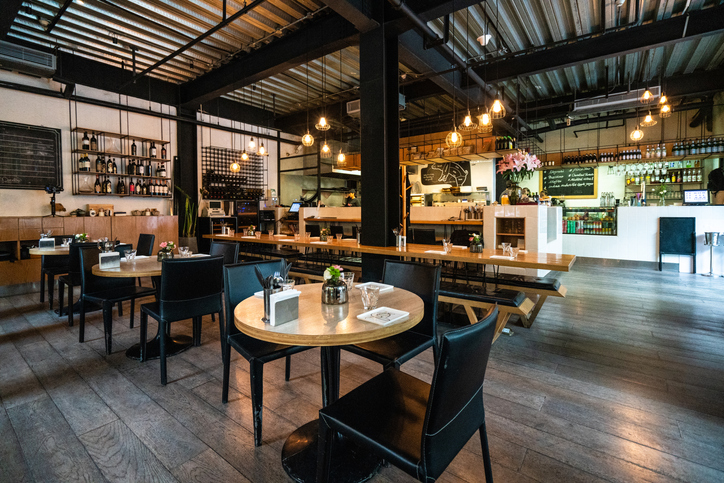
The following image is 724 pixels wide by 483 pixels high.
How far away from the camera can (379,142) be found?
470 centimetres

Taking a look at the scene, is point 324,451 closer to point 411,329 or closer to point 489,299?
point 411,329

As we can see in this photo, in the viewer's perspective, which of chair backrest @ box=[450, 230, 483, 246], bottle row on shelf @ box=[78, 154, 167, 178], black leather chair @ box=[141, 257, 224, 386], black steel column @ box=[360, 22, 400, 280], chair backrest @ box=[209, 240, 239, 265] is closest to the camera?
black leather chair @ box=[141, 257, 224, 386]

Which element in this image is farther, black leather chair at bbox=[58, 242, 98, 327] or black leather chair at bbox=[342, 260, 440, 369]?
black leather chair at bbox=[58, 242, 98, 327]

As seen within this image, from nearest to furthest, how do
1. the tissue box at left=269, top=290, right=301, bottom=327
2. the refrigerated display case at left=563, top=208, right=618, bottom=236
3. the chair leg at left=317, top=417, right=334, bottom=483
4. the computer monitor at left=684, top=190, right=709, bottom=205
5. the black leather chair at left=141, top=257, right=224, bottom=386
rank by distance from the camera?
the chair leg at left=317, top=417, right=334, bottom=483 → the tissue box at left=269, top=290, right=301, bottom=327 → the black leather chair at left=141, top=257, right=224, bottom=386 → the computer monitor at left=684, top=190, right=709, bottom=205 → the refrigerated display case at left=563, top=208, right=618, bottom=236

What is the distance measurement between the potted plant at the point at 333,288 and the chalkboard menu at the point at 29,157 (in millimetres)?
6772

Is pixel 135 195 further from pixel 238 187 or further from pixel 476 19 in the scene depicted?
pixel 476 19

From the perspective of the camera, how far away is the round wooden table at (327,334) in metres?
1.39

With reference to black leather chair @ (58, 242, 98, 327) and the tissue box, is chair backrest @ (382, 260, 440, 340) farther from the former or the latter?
black leather chair @ (58, 242, 98, 327)

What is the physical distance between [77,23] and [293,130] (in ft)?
18.0

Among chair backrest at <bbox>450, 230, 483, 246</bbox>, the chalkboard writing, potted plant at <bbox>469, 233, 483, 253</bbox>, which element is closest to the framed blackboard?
the chalkboard writing

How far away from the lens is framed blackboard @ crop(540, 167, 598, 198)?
9938mm

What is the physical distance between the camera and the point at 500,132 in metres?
8.84

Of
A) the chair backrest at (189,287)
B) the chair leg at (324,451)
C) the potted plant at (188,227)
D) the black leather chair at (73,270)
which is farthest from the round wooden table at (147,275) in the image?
the potted plant at (188,227)

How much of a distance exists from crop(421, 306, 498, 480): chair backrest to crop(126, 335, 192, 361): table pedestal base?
9.05 ft
